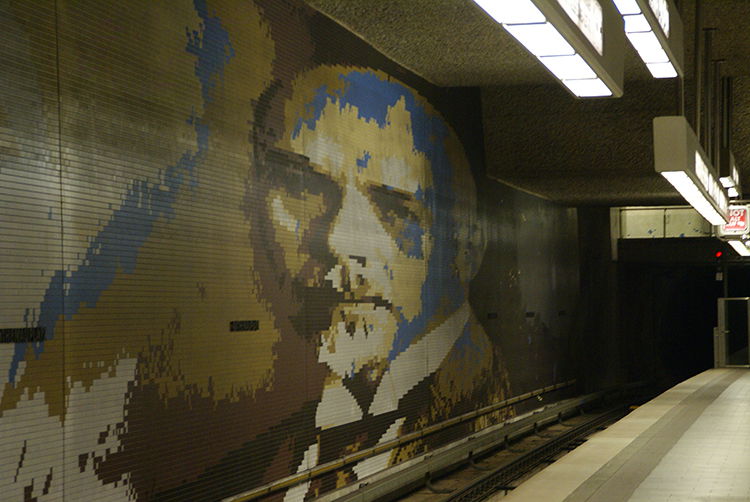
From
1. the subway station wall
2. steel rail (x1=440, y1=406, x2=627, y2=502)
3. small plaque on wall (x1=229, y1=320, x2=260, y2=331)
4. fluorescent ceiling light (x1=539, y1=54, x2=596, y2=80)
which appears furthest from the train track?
fluorescent ceiling light (x1=539, y1=54, x2=596, y2=80)

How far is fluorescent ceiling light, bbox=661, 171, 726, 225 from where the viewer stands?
6664 millimetres

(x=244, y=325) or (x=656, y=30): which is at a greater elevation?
(x=656, y=30)

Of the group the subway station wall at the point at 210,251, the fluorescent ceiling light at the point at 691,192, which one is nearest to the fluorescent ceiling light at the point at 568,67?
the fluorescent ceiling light at the point at 691,192

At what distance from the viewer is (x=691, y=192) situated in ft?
25.0

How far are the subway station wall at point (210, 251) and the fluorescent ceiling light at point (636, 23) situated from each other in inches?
106

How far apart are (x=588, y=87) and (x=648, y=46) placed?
999 mm

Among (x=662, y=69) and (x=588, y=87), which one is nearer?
(x=588, y=87)

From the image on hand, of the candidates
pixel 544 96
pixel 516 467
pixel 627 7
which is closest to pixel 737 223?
pixel 544 96

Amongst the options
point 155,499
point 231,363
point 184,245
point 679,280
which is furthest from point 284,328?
point 679,280

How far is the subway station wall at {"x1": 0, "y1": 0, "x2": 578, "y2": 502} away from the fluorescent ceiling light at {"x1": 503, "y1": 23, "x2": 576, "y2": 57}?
2.47m

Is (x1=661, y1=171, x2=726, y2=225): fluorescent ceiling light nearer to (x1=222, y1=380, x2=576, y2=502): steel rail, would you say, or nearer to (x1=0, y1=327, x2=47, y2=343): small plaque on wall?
(x1=222, y1=380, x2=576, y2=502): steel rail

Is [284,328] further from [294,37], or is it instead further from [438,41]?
[438,41]

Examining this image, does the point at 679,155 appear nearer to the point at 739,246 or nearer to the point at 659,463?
the point at 659,463

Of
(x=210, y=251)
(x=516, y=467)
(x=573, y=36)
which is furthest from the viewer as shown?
(x=516, y=467)
